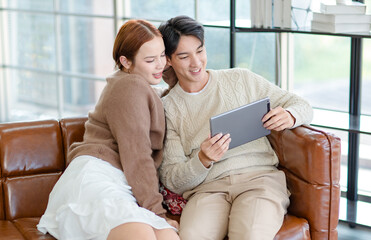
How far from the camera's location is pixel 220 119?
229 cm

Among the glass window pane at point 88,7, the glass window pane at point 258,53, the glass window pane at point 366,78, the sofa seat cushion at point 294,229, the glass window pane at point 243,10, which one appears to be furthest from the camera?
the glass window pane at point 88,7

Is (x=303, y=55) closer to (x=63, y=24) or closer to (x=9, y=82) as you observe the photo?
(x=63, y=24)

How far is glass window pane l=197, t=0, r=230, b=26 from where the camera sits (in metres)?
4.14

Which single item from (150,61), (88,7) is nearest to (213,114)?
(150,61)

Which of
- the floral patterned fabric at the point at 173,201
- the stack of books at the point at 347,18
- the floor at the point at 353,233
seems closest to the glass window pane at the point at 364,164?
the floor at the point at 353,233

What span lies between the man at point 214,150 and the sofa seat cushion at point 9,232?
67 cm

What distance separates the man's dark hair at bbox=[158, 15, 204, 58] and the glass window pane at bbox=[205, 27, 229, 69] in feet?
4.51

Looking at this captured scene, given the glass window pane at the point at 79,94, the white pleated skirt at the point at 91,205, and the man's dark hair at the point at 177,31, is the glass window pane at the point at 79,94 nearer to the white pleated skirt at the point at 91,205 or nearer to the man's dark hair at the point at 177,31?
the man's dark hair at the point at 177,31

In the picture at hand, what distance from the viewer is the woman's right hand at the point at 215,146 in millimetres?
2314

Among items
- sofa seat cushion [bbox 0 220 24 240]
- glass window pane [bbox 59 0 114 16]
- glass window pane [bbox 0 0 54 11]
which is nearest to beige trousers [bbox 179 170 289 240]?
sofa seat cushion [bbox 0 220 24 240]

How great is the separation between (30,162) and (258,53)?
173cm

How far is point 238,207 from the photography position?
7.78 feet

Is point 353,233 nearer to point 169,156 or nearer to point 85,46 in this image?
point 169,156

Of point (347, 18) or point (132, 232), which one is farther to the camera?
point (347, 18)
